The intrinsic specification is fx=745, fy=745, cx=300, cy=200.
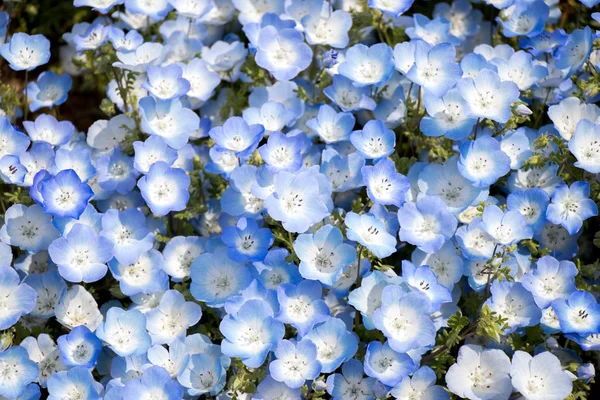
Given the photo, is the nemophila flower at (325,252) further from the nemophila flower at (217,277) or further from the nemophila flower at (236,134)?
the nemophila flower at (236,134)

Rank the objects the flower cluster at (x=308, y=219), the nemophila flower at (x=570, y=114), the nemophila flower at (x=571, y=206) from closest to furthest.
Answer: the flower cluster at (x=308, y=219)
the nemophila flower at (x=571, y=206)
the nemophila flower at (x=570, y=114)

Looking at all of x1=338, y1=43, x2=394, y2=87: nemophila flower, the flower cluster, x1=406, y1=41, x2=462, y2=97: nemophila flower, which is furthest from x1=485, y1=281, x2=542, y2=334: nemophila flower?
x1=338, y1=43, x2=394, y2=87: nemophila flower

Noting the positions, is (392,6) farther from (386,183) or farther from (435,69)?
(386,183)

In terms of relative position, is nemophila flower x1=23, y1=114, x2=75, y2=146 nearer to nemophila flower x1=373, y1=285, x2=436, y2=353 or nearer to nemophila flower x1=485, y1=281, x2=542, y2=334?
nemophila flower x1=373, y1=285, x2=436, y2=353

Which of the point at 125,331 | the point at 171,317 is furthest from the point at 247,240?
the point at 125,331

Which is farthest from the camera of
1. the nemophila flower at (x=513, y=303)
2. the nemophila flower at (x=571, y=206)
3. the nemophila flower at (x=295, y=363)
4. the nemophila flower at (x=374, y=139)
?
the nemophila flower at (x=374, y=139)

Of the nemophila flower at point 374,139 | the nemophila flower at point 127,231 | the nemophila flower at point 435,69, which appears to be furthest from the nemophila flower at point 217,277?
the nemophila flower at point 435,69

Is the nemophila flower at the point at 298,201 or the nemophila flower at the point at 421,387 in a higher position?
the nemophila flower at the point at 298,201

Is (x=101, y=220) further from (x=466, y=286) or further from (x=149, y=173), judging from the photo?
(x=466, y=286)
